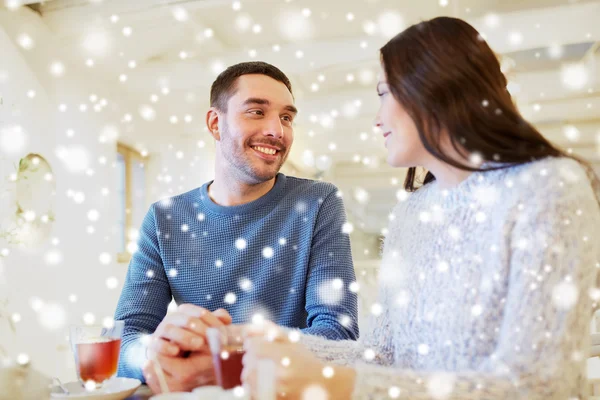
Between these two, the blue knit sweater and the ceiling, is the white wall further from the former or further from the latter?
the blue knit sweater

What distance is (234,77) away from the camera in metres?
1.61

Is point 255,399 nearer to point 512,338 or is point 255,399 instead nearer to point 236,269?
point 512,338

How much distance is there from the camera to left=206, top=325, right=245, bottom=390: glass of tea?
2.55ft

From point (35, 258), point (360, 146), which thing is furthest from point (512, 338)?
point (360, 146)

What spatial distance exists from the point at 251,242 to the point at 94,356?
22.0 inches

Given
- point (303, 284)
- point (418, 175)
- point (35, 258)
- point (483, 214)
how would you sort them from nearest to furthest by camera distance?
point (483, 214) → point (418, 175) → point (303, 284) → point (35, 258)

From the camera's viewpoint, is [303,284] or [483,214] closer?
[483,214]

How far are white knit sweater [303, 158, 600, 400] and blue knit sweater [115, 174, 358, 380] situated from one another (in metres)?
0.28

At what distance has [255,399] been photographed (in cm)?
71

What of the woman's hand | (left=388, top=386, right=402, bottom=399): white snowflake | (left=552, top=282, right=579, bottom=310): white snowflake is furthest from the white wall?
(left=552, top=282, right=579, bottom=310): white snowflake

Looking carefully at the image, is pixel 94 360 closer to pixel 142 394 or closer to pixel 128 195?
pixel 142 394

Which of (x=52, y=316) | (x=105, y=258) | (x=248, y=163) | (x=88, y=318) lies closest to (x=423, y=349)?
(x=248, y=163)

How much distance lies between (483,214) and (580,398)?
30 cm

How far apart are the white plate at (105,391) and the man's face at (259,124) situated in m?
0.70
